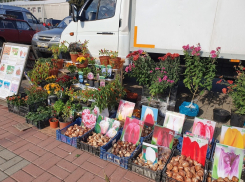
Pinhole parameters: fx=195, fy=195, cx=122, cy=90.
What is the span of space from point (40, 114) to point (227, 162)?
3.56m

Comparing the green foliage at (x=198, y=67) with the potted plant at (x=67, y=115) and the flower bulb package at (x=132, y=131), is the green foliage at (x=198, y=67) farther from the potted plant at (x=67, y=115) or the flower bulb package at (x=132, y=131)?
the potted plant at (x=67, y=115)

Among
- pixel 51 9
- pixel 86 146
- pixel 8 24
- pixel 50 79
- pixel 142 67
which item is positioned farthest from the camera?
pixel 51 9

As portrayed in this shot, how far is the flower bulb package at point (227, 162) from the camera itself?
2561 millimetres

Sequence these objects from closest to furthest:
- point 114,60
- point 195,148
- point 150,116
Result: point 195,148
point 150,116
point 114,60

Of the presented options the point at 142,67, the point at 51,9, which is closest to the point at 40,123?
the point at 142,67

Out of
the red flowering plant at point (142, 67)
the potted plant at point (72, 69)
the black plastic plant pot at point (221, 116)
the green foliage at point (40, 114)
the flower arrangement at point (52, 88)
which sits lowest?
the green foliage at point (40, 114)

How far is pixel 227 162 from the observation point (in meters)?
2.60

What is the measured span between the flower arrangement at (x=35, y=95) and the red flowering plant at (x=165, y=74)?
8.34ft

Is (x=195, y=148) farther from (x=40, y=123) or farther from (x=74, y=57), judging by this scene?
(x=74, y=57)

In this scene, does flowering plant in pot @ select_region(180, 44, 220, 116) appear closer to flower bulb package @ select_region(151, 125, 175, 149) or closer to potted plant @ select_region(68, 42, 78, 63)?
flower bulb package @ select_region(151, 125, 175, 149)

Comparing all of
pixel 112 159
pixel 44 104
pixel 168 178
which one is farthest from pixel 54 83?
pixel 168 178

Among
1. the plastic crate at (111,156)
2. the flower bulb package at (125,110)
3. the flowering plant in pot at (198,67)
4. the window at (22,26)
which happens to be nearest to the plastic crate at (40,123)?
the flower bulb package at (125,110)

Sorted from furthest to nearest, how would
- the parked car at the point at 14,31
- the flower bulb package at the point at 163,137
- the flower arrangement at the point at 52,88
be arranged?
the parked car at the point at 14,31 < the flower arrangement at the point at 52,88 < the flower bulb package at the point at 163,137

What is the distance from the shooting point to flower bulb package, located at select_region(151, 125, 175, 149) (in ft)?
10.1
